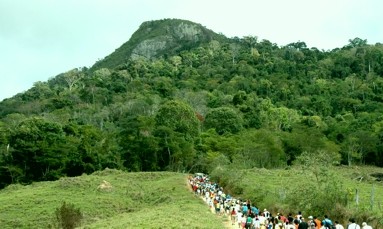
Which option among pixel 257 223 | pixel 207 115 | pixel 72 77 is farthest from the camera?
pixel 72 77

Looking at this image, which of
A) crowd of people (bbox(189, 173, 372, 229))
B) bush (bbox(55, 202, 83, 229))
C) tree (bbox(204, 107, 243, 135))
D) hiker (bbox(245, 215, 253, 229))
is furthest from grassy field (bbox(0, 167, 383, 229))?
tree (bbox(204, 107, 243, 135))

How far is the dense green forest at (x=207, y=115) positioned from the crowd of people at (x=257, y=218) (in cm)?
832

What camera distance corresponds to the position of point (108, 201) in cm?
4625

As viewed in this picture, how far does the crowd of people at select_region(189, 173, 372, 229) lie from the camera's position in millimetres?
23673

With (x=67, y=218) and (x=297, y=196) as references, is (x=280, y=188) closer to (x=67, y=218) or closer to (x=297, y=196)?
(x=297, y=196)

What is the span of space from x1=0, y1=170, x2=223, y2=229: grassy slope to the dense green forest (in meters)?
9.55

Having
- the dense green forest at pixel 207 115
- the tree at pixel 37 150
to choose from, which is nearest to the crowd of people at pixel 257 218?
the dense green forest at pixel 207 115

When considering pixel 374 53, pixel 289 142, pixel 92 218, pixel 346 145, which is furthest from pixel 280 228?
pixel 374 53

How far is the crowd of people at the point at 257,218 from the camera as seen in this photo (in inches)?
932

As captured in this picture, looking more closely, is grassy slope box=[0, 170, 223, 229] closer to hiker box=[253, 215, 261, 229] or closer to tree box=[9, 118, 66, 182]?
hiker box=[253, 215, 261, 229]

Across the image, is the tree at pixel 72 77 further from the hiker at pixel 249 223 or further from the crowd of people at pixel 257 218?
the hiker at pixel 249 223

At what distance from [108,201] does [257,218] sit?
76.0ft

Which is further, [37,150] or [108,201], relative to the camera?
[37,150]

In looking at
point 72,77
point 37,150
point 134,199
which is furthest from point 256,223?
point 72,77
